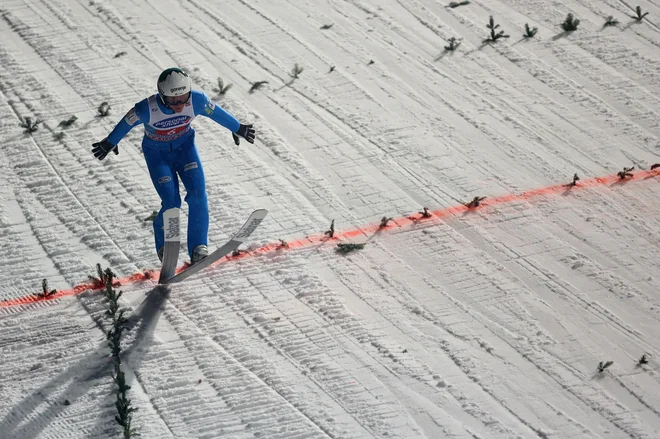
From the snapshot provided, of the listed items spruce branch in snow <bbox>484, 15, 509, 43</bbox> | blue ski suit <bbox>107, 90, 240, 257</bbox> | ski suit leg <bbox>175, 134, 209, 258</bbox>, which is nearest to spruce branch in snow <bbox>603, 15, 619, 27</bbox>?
spruce branch in snow <bbox>484, 15, 509, 43</bbox>

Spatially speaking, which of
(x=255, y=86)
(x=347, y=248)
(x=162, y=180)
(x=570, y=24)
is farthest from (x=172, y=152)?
(x=570, y=24)

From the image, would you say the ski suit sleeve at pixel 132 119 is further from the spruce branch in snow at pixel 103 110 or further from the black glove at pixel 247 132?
the spruce branch in snow at pixel 103 110

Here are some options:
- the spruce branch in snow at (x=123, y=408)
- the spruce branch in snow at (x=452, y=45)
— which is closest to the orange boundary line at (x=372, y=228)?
the spruce branch in snow at (x=123, y=408)

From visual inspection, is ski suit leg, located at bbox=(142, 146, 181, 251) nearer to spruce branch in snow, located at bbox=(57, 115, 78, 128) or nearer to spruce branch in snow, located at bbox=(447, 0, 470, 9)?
spruce branch in snow, located at bbox=(57, 115, 78, 128)

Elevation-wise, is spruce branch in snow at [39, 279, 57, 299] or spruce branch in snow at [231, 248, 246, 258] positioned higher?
spruce branch in snow at [231, 248, 246, 258]

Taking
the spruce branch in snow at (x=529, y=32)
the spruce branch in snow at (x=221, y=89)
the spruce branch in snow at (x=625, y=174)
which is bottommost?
the spruce branch in snow at (x=221, y=89)

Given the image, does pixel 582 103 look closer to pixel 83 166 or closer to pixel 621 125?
pixel 621 125

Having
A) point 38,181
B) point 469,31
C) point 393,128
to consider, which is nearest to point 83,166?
point 38,181
